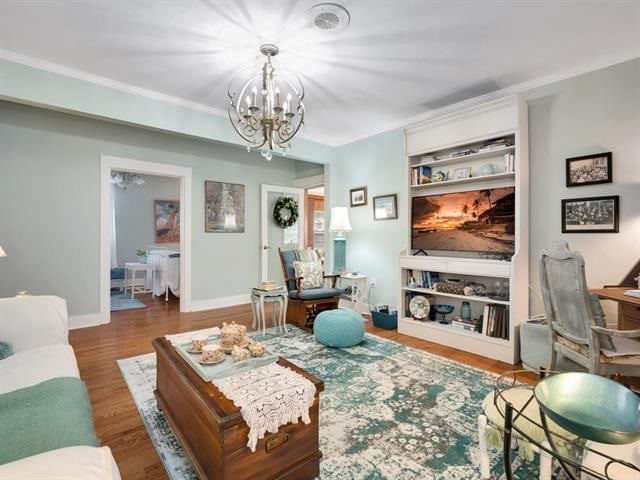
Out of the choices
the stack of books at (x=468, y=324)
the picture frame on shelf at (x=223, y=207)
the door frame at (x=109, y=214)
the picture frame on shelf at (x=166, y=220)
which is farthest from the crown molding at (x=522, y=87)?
the picture frame on shelf at (x=166, y=220)

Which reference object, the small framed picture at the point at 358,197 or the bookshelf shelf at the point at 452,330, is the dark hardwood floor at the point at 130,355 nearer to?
the bookshelf shelf at the point at 452,330

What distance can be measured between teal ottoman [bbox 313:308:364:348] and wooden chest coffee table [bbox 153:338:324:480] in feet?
4.93

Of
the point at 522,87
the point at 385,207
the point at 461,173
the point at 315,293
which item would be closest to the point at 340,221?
the point at 385,207

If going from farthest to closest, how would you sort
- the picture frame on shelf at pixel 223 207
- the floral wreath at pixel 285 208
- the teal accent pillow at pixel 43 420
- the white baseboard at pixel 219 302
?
the floral wreath at pixel 285 208 → the picture frame on shelf at pixel 223 207 → the white baseboard at pixel 219 302 → the teal accent pillow at pixel 43 420

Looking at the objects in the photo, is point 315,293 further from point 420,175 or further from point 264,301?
point 420,175

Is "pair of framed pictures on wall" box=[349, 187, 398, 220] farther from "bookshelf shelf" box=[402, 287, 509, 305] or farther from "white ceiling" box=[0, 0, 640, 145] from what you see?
"white ceiling" box=[0, 0, 640, 145]

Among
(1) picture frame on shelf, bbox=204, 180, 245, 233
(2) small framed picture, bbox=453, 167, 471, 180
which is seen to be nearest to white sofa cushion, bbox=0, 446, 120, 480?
(2) small framed picture, bbox=453, 167, 471, 180

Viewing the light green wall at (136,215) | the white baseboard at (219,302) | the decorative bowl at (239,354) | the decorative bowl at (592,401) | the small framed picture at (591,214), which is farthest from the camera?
the light green wall at (136,215)

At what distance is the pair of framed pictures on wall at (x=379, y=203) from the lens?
4383 millimetres

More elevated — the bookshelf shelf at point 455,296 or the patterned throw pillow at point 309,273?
the patterned throw pillow at point 309,273

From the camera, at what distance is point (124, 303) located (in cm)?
553

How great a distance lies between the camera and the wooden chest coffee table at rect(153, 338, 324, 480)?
4.30 ft

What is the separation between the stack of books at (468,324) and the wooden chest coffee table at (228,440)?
237 cm

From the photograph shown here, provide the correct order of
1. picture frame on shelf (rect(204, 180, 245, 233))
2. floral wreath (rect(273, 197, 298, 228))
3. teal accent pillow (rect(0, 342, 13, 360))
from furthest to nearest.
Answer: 1. floral wreath (rect(273, 197, 298, 228))
2. picture frame on shelf (rect(204, 180, 245, 233))
3. teal accent pillow (rect(0, 342, 13, 360))
